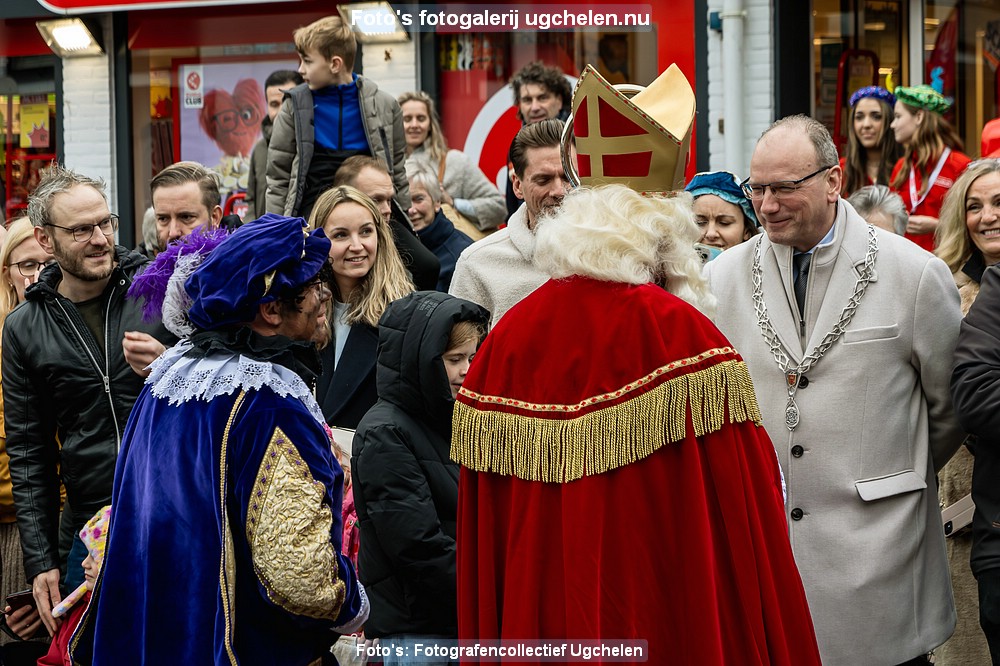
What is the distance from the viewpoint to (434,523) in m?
3.97

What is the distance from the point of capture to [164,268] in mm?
4090

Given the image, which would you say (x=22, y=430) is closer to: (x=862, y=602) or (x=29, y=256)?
(x=29, y=256)

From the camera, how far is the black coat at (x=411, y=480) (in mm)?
3955

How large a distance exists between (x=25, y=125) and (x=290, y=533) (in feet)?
31.5

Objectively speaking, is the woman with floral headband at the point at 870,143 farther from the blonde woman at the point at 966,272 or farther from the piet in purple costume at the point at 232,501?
the piet in purple costume at the point at 232,501

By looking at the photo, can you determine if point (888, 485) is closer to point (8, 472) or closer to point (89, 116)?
point (8, 472)

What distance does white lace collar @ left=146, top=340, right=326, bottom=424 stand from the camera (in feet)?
11.5

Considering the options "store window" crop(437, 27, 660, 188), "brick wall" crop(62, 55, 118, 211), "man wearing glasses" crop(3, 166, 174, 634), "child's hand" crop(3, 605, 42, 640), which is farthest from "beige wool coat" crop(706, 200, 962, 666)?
"brick wall" crop(62, 55, 118, 211)

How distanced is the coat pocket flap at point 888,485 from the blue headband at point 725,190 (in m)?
2.18

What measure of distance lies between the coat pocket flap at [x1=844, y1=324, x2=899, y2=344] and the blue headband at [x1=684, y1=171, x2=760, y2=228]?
1.95 metres

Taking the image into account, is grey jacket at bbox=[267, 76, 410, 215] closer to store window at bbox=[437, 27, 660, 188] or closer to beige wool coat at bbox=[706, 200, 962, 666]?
store window at bbox=[437, 27, 660, 188]

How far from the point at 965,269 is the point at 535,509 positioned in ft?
9.58

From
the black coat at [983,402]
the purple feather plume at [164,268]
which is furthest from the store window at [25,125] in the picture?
the black coat at [983,402]

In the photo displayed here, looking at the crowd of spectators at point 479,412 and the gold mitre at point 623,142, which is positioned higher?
the gold mitre at point 623,142
